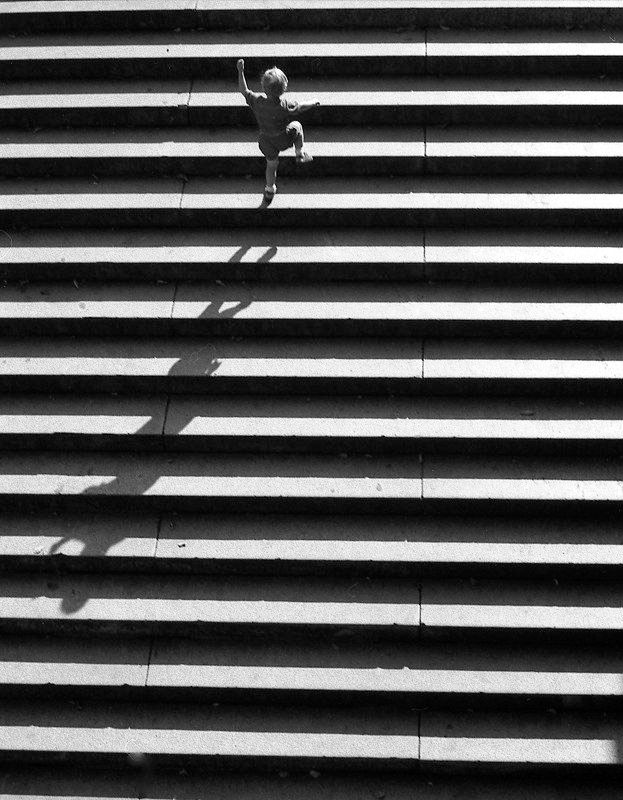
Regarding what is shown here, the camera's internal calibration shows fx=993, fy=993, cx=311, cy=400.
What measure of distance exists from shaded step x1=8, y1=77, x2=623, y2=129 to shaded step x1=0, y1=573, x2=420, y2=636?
477 cm

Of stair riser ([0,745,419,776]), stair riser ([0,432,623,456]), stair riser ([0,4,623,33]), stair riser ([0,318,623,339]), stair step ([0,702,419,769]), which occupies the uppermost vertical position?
stair riser ([0,4,623,33])

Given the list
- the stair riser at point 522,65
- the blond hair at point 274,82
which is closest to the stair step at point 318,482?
the blond hair at point 274,82

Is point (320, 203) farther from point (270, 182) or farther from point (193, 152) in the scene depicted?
point (193, 152)

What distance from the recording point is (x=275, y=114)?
903 cm

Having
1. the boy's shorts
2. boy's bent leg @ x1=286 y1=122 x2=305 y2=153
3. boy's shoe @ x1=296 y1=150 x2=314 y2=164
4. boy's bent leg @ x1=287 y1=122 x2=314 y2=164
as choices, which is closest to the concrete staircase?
boy's shoe @ x1=296 y1=150 x2=314 y2=164

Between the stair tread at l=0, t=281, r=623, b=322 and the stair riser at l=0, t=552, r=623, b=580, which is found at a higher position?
the stair tread at l=0, t=281, r=623, b=322

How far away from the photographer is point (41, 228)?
10.4 m

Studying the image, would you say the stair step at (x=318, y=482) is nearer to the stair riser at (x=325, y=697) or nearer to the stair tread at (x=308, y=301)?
the stair tread at (x=308, y=301)

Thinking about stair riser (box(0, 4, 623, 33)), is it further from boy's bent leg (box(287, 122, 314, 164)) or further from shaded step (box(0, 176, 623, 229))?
boy's bent leg (box(287, 122, 314, 164))

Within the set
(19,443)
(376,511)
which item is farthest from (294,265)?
(19,443)

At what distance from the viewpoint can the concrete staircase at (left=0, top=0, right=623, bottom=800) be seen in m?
8.77

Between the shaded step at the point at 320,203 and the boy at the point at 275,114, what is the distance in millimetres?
611

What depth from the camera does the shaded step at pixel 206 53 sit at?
10391 millimetres

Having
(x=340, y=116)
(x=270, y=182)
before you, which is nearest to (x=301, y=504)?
(x=270, y=182)
